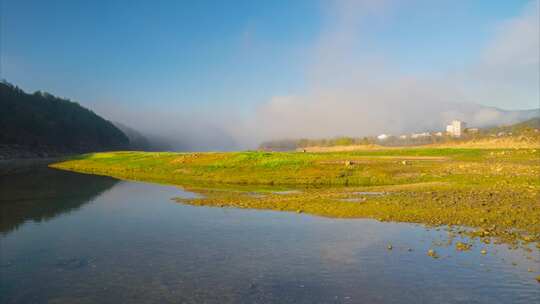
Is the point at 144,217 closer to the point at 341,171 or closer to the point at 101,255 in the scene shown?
the point at 101,255

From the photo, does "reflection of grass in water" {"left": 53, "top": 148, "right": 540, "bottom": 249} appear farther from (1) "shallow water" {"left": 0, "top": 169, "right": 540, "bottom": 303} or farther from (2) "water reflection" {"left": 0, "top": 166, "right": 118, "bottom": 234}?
(2) "water reflection" {"left": 0, "top": 166, "right": 118, "bottom": 234}

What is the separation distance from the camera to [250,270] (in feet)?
59.6

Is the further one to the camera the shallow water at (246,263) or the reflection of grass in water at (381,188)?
the reflection of grass in water at (381,188)

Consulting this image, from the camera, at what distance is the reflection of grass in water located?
92.5ft

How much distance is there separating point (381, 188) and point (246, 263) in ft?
101

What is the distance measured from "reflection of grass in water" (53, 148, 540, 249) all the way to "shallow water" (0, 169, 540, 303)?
3.89m

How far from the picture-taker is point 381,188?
46562mm

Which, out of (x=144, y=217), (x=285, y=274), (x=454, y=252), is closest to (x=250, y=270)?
(x=285, y=274)

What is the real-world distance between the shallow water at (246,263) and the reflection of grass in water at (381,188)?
153 inches

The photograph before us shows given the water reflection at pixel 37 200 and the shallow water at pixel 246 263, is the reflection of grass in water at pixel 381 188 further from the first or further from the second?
the water reflection at pixel 37 200

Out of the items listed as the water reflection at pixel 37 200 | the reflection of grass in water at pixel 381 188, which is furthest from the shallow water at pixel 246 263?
the reflection of grass in water at pixel 381 188

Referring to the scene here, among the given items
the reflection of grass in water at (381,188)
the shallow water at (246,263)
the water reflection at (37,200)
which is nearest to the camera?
the shallow water at (246,263)

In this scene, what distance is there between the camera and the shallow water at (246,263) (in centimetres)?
1537

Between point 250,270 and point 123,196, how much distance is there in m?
Result: 32.4
